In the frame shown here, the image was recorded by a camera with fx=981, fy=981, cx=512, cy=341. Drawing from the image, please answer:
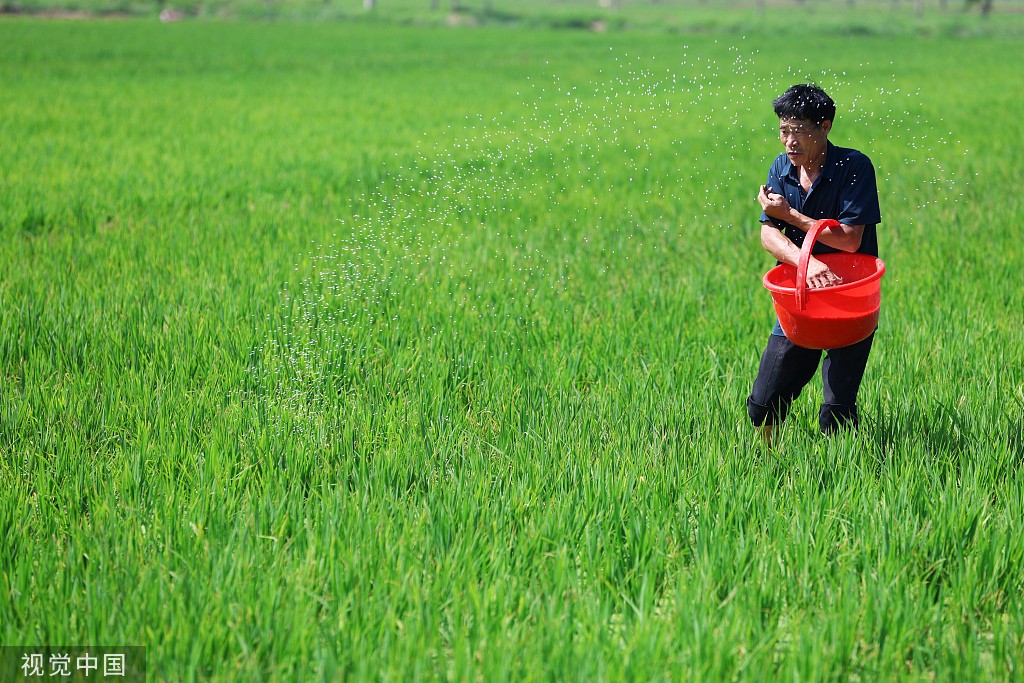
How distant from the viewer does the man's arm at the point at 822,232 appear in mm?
2552

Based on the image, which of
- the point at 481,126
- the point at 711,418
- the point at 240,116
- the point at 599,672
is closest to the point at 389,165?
the point at 481,126

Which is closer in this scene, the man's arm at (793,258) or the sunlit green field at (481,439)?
the sunlit green field at (481,439)

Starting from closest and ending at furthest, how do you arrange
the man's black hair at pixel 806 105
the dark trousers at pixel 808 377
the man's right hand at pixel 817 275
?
the man's black hair at pixel 806 105 < the man's right hand at pixel 817 275 < the dark trousers at pixel 808 377

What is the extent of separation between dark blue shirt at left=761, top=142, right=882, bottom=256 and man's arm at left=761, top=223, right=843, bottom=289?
76mm

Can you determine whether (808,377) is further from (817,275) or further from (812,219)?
(812,219)

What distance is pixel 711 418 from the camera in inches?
121

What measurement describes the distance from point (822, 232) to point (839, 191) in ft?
0.40

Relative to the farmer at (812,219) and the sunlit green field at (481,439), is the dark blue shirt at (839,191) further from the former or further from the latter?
the sunlit green field at (481,439)

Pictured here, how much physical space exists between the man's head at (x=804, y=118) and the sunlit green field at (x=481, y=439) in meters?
0.82

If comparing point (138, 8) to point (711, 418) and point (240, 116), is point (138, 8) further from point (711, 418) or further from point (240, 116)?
point (711, 418)

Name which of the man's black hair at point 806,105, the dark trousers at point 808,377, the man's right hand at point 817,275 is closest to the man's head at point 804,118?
the man's black hair at point 806,105

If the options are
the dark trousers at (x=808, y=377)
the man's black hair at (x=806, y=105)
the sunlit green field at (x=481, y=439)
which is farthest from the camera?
the dark trousers at (x=808, y=377)

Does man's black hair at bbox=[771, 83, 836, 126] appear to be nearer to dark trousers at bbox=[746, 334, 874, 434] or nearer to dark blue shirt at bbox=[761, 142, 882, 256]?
dark blue shirt at bbox=[761, 142, 882, 256]

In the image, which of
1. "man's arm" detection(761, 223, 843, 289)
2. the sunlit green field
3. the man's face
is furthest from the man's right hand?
the sunlit green field
